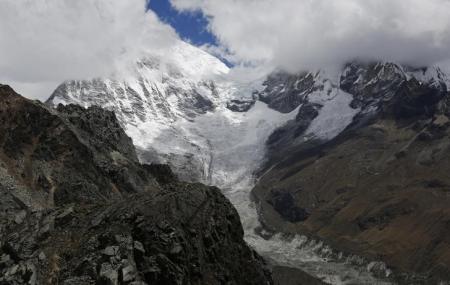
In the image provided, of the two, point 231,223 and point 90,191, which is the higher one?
point 90,191

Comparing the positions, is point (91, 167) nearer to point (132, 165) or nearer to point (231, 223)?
point (132, 165)

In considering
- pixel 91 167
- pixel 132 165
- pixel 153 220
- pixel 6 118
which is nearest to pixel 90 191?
pixel 91 167

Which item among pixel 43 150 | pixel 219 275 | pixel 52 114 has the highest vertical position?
pixel 52 114

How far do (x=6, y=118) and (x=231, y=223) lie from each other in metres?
56.1

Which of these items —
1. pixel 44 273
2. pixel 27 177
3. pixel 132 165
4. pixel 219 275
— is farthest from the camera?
pixel 132 165

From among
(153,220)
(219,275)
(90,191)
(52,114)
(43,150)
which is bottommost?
(219,275)

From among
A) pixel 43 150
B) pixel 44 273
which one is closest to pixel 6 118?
pixel 43 150

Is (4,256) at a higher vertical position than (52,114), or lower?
lower

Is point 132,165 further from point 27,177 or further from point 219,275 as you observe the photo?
point 219,275

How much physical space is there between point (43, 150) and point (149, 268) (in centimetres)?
6034

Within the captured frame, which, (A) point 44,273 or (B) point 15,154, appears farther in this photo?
(B) point 15,154

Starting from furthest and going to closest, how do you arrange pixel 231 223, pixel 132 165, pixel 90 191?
pixel 132 165 → pixel 90 191 → pixel 231 223

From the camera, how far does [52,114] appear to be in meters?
116

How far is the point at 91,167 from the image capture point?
112 metres
